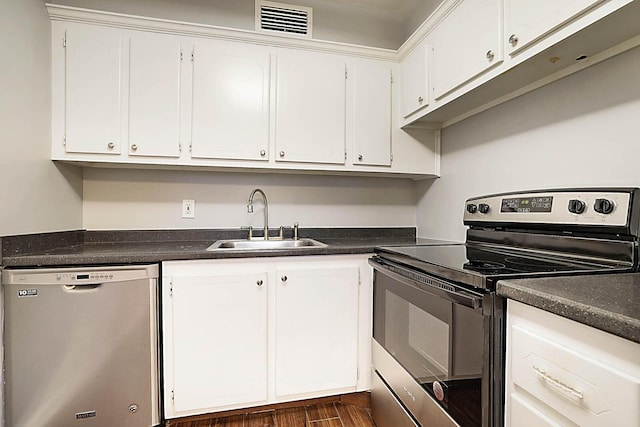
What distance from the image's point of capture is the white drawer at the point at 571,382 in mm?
562

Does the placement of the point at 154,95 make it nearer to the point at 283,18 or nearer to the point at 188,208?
the point at 188,208

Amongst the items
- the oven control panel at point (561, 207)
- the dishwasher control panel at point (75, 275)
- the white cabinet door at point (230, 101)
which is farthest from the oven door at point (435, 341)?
the dishwasher control panel at point (75, 275)

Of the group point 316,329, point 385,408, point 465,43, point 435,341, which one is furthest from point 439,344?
point 465,43

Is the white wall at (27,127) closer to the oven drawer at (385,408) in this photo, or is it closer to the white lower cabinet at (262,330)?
the white lower cabinet at (262,330)

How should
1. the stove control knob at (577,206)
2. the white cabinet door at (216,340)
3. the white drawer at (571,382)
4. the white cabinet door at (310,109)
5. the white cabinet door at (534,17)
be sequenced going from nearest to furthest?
the white drawer at (571,382) < the white cabinet door at (534,17) < the stove control knob at (577,206) < the white cabinet door at (216,340) < the white cabinet door at (310,109)

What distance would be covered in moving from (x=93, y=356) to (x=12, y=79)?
1301 millimetres

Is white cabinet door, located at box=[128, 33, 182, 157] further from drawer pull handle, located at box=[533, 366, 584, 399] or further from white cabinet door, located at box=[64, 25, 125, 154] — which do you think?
drawer pull handle, located at box=[533, 366, 584, 399]

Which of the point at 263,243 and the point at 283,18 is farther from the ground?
the point at 283,18

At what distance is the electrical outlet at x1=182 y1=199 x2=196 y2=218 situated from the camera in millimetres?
2074

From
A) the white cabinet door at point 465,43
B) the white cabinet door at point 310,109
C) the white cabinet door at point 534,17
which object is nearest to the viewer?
the white cabinet door at point 534,17

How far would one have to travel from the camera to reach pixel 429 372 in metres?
1.15

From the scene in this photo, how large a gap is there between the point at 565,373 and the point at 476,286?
0.28 meters

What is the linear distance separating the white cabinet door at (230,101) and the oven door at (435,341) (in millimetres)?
1037

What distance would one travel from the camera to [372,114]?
204 centimetres
